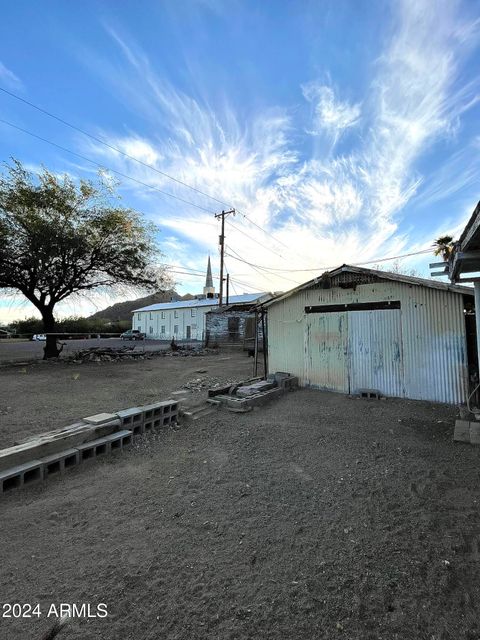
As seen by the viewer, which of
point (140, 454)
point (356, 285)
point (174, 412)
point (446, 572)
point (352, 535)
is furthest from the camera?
point (356, 285)

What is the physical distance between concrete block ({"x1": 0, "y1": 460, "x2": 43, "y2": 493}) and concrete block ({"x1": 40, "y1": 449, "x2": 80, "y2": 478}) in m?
0.07

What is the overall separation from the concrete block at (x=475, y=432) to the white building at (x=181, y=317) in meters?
26.1

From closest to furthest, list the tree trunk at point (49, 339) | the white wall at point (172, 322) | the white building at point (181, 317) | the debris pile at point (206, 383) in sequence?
1. the debris pile at point (206, 383)
2. the tree trunk at point (49, 339)
3. the white building at point (181, 317)
4. the white wall at point (172, 322)

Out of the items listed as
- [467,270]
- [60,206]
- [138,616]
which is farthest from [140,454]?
[60,206]

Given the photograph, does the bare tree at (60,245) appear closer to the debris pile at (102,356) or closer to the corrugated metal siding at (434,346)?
the debris pile at (102,356)

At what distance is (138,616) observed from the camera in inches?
74.8

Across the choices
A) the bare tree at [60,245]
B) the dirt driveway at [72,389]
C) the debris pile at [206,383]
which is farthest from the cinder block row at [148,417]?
the bare tree at [60,245]

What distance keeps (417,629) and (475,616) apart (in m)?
0.41

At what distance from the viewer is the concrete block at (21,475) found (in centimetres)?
337

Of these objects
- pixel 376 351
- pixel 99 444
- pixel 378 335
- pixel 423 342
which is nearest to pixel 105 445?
pixel 99 444

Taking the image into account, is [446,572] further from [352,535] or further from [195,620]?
[195,620]

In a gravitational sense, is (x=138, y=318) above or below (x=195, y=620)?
above

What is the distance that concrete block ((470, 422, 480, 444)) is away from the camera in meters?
4.68

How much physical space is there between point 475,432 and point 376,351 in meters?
3.12
